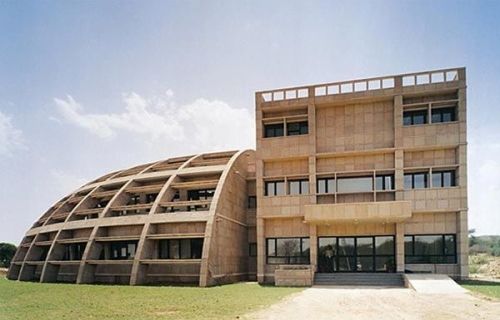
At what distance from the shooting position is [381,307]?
60.5 ft

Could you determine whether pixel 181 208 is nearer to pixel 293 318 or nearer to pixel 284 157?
pixel 284 157

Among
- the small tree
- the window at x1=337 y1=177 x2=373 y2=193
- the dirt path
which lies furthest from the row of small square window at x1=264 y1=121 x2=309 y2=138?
the small tree

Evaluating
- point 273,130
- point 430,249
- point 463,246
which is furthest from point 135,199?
point 463,246

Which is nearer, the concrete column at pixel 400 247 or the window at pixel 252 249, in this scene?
the concrete column at pixel 400 247

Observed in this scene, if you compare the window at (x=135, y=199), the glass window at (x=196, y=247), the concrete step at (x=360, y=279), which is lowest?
the concrete step at (x=360, y=279)

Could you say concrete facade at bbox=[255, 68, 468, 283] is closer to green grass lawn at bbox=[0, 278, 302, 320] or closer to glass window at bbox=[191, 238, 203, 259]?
glass window at bbox=[191, 238, 203, 259]

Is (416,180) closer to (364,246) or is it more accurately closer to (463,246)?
(463,246)

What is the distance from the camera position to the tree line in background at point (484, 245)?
80250 millimetres

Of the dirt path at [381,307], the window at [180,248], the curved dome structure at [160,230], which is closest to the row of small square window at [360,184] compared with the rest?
the curved dome structure at [160,230]

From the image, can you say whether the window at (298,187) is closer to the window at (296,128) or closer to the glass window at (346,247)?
the window at (296,128)

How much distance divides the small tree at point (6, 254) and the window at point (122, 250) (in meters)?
39.8

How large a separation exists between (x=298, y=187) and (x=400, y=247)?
8795 millimetres

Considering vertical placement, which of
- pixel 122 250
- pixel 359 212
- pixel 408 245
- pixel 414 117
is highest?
pixel 414 117

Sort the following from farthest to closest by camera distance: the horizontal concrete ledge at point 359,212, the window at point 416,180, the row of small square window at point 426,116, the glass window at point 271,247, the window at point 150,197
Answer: the window at point 150,197 → the glass window at point 271,247 → the row of small square window at point 426,116 → the window at point 416,180 → the horizontal concrete ledge at point 359,212
